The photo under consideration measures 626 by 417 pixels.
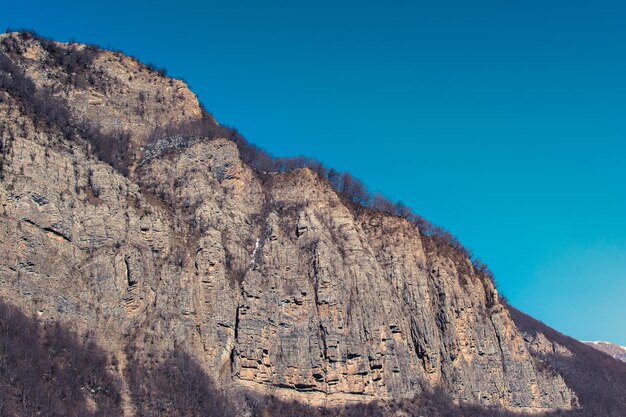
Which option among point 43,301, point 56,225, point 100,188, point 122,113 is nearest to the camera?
point 43,301

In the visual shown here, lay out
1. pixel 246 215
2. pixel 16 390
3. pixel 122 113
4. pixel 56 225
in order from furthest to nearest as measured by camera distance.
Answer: pixel 122 113 → pixel 246 215 → pixel 56 225 → pixel 16 390

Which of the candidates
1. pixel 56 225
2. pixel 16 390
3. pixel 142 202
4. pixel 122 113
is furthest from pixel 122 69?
pixel 16 390

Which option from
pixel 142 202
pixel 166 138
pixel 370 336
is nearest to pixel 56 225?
pixel 142 202

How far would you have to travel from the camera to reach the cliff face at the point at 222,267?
57.2 meters

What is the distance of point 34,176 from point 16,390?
62.9 ft

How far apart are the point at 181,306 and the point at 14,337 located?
1433 cm

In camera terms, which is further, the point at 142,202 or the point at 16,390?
the point at 142,202

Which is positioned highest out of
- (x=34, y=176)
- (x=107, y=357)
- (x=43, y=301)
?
(x=34, y=176)

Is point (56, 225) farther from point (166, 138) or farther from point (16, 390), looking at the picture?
point (166, 138)

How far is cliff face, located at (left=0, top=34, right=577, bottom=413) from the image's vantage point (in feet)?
188

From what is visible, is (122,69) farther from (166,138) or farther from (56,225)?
(56,225)

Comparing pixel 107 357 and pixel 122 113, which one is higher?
pixel 122 113

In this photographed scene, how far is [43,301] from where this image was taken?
176 ft

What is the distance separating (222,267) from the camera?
6462 centimetres
